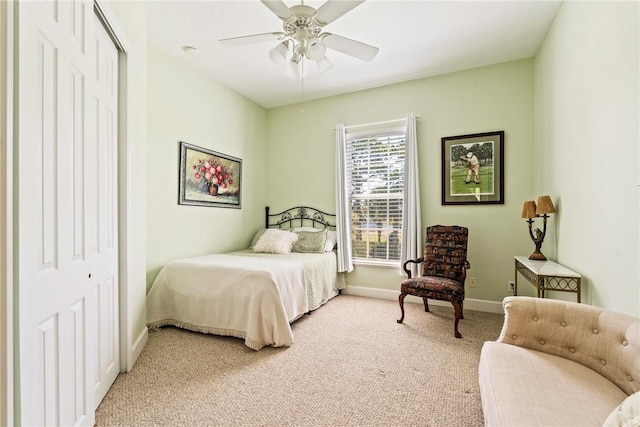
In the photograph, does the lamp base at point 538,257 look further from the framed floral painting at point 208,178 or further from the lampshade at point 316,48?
the framed floral painting at point 208,178

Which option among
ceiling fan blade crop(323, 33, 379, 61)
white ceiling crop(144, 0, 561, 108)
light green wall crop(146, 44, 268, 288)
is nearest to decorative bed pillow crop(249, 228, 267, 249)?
light green wall crop(146, 44, 268, 288)

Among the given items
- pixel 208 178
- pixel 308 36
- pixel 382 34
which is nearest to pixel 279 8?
pixel 308 36

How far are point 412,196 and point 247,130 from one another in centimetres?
267

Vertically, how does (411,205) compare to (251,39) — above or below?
below

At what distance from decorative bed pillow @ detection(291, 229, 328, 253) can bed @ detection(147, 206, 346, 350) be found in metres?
0.46

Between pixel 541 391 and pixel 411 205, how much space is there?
278 cm

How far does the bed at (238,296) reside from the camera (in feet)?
8.73

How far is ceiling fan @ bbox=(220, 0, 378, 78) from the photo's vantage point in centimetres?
199

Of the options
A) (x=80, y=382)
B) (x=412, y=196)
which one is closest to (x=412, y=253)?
(x=412, y=196)

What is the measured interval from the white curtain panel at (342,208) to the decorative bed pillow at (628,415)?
11.1ft

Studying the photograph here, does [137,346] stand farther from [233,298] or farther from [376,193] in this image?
[376,193]

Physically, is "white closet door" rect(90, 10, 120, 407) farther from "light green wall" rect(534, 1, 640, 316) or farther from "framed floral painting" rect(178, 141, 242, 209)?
"light green wall" rect(534, 1, 640, 316)

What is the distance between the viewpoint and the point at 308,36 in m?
2.22

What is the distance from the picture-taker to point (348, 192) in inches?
174
